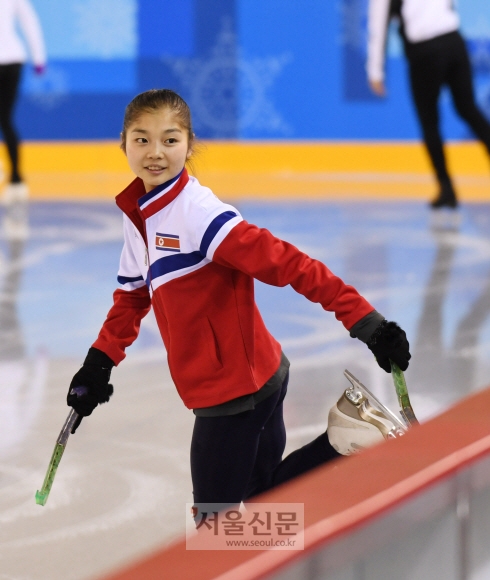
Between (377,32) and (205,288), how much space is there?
485 centimetres

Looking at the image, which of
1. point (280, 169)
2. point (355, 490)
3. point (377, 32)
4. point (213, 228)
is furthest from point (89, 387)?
point (280, 169)

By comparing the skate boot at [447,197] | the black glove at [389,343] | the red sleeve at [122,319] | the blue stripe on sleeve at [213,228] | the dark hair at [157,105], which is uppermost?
the dark hair at [157,105]

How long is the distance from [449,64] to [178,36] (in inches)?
131

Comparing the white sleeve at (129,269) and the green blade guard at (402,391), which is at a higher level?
the white sleeve at (129,269)

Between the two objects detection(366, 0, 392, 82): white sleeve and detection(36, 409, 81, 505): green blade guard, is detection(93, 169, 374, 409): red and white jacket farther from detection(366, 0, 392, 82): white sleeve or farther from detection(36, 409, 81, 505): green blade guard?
detection(366, 0, 392, 82): white sleeve

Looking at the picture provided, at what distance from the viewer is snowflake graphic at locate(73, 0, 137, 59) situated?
859 cm

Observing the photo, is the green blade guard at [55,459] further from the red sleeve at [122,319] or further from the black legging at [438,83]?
the black legging at [438,83]

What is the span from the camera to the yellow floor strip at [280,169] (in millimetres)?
7395

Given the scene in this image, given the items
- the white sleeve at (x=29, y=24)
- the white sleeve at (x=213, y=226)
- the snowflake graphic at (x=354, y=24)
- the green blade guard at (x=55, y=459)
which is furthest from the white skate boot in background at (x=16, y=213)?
the white sleeve at (x=213, y=226)

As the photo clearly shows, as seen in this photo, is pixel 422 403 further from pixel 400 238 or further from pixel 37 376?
pixel 400 238

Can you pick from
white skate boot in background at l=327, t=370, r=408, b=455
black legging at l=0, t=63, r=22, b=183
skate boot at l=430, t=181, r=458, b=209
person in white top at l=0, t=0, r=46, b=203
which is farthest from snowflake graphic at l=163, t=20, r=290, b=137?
white skate boot in background at l=327, t=370, r=408, b=455

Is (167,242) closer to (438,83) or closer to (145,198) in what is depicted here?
(145,198)

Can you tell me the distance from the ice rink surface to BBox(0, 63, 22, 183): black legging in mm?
1193

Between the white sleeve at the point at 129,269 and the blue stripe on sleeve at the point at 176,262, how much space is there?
120 mm
